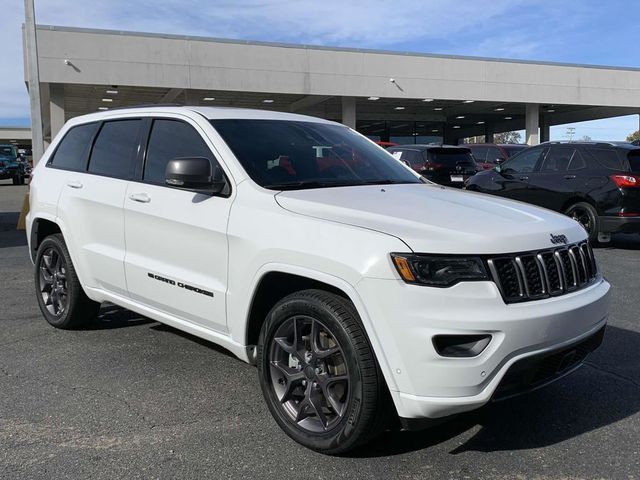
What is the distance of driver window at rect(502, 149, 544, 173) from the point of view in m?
10.9

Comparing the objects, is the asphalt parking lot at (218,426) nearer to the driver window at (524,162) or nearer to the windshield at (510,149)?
the driver window at (524,162)

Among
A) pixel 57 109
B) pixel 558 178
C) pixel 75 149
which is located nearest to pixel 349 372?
pixel 75 149

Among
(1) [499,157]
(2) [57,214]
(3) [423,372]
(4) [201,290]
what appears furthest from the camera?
(1) [499,157]

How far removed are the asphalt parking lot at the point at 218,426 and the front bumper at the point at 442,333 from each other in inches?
19.2

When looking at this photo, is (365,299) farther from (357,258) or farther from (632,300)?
(632,300)

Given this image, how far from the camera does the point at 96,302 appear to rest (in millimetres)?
5117

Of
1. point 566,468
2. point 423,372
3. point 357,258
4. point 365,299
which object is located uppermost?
point 357,258

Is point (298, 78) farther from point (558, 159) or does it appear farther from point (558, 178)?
point (558, 178)

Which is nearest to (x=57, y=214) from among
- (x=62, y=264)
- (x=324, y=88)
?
(x=62, y=264)

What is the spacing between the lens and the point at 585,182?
9.97 meters

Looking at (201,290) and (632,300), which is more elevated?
(201,290)

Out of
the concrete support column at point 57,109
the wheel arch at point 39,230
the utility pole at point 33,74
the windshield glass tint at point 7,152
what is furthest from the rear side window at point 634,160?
the windshield glass tint at point 7,152

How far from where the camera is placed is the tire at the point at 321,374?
2.85m

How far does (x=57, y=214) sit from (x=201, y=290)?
2.09 metres
